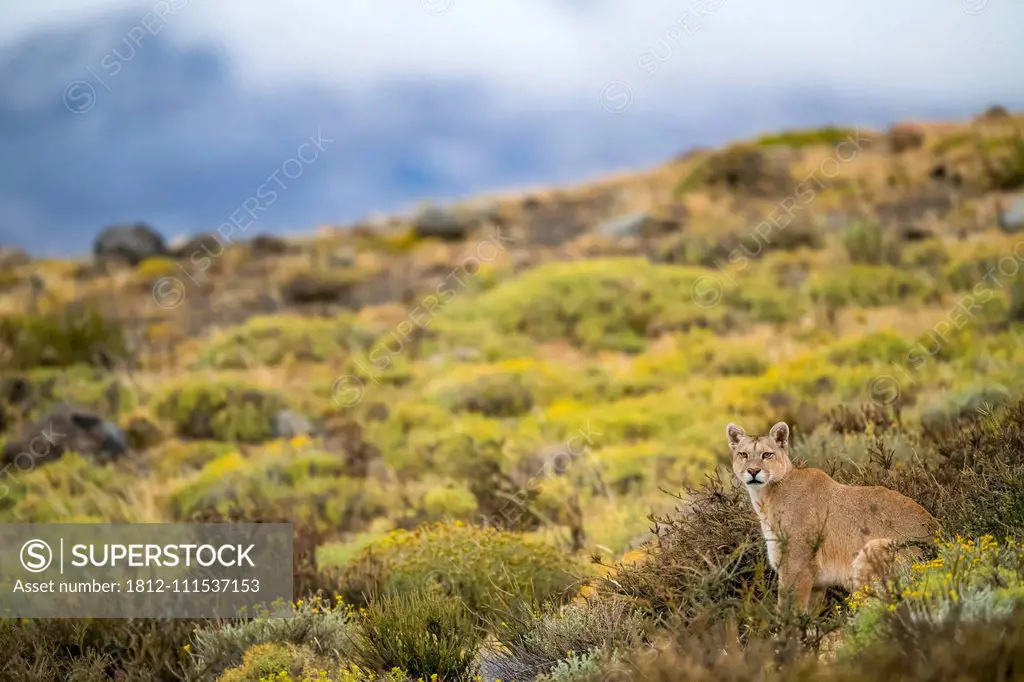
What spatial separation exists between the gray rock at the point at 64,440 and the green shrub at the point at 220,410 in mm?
1372

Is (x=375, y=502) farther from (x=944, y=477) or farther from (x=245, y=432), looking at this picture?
(x=944, y=477)

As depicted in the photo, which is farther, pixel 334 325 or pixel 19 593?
pixel 334 325

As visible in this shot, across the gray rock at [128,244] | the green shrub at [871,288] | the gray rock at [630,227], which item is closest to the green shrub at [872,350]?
the green shrub at [871,288]

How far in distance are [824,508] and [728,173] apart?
101ft

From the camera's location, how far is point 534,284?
2373 centimetres

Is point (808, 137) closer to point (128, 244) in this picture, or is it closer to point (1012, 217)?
point (1012, 217)

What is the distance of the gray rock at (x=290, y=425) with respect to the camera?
1688cm

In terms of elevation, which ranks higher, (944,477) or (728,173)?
(728,173)

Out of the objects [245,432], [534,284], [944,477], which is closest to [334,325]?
[534,284]

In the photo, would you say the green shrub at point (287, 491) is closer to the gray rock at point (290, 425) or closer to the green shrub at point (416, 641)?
the gray rock at point (290, 425)

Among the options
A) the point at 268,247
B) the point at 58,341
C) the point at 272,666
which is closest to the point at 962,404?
the point at 272,666

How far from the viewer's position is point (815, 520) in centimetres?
579

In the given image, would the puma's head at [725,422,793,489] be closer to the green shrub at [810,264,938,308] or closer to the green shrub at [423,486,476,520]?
the green shrub at [423,486,476,520]

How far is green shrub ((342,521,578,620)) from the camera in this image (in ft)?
26.1
